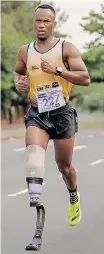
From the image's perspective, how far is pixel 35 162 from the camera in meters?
6.38

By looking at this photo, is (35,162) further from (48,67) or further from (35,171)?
(48,67)

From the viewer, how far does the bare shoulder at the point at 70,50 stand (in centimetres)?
642

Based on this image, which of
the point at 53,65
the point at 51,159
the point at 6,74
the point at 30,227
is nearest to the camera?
the point at 53,65

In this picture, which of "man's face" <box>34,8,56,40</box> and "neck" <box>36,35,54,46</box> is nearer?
"man's face" <box>34,8,56,40</box>

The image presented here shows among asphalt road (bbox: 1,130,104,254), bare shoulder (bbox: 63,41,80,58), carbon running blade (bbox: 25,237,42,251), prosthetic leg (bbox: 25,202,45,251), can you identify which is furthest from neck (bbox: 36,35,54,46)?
asphalt road (bbox: 1,130,104,254)

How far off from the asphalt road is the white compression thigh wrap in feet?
3.30

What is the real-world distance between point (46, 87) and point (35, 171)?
0.73 meters

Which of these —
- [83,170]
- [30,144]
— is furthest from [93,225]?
[83,170]

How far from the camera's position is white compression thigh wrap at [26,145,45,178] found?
6348 millimetres

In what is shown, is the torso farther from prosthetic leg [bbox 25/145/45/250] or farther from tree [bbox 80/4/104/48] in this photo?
tree [bbox 80/4/104/48]

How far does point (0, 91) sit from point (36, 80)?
146 ft

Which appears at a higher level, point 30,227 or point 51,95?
point 51,95

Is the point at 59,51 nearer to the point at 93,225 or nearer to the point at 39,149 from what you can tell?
the point at 39,149

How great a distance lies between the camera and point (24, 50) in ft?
21.7
